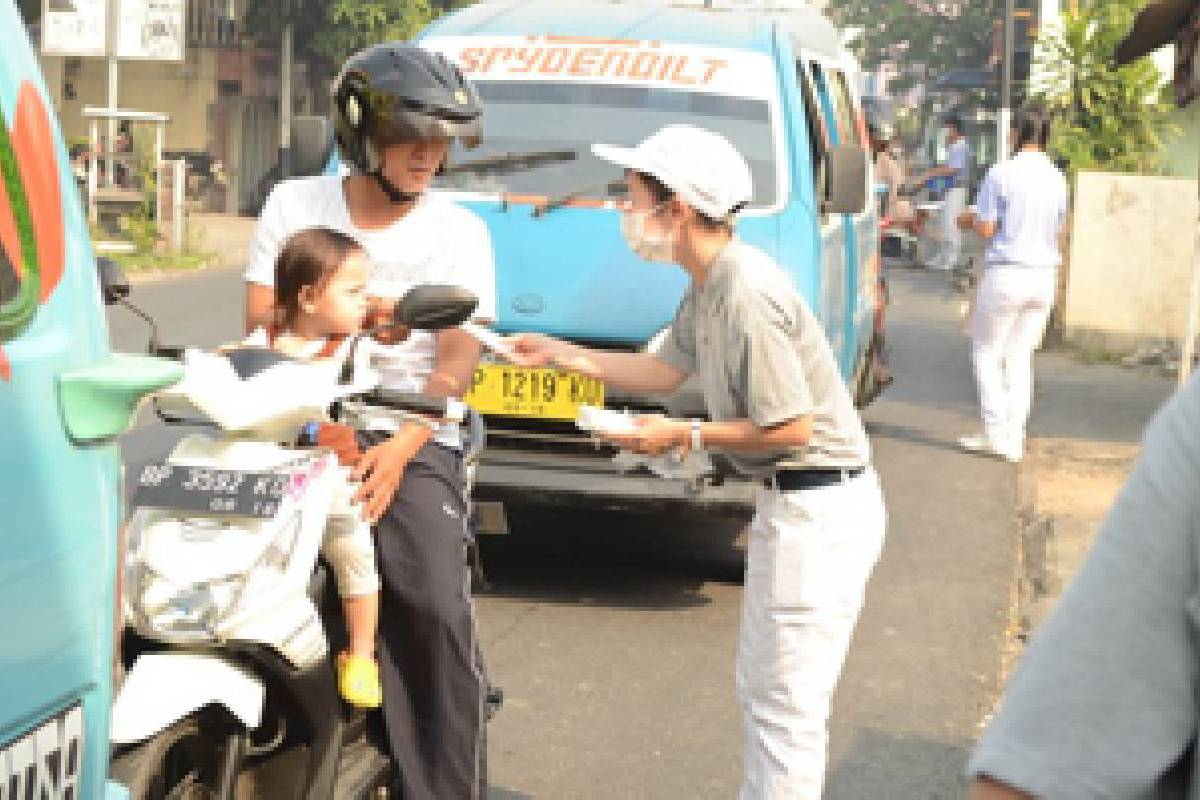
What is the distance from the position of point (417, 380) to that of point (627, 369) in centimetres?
60

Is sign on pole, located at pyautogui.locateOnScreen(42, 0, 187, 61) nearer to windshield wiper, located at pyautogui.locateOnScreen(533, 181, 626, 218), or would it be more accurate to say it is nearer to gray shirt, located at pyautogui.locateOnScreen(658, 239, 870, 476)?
windshield wiper, located at pyautogui.locateOnScreen(533, 181, 626, 218)

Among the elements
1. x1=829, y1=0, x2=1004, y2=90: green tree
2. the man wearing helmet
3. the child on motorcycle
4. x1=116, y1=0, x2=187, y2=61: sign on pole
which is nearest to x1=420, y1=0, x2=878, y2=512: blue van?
the man wearing helmet

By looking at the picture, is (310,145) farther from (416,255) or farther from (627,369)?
(416,255)

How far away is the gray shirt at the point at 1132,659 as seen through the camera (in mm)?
1598

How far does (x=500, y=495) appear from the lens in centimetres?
755

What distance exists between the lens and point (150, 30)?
27578 mm

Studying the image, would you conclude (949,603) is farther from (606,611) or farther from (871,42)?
(871,42)

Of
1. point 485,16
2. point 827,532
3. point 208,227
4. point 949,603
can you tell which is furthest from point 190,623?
point 208,227

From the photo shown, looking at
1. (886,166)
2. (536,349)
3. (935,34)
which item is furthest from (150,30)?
(935,34)

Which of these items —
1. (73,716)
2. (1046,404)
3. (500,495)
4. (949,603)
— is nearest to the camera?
(73,716)

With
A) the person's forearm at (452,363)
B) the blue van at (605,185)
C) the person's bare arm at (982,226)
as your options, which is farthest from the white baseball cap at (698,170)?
the person's bare arm at (982,226)

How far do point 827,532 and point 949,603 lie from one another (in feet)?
13.0

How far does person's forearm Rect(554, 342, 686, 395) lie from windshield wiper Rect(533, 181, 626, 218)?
339 cm

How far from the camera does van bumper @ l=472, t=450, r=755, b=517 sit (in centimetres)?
→ 750
